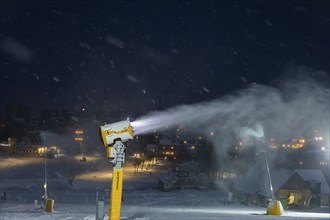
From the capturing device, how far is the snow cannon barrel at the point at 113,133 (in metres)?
8.67

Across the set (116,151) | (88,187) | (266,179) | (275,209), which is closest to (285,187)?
(266,179)

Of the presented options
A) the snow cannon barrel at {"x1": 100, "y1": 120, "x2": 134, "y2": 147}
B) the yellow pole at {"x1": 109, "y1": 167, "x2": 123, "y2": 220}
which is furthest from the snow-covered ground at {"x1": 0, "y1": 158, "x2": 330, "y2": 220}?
the snow cannon barrel at {"x1": 100, "y1": 120, "x2": 134, "y2": 147}

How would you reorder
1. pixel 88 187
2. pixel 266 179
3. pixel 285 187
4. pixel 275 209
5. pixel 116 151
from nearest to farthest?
pixel 116 151 → pixel 275 209 → pixel 266 179 → pixel 285 187 → pixel 88 187

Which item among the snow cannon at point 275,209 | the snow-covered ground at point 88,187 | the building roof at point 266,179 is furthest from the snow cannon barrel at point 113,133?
the building roof at point 266,179

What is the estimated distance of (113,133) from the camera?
8.69 m

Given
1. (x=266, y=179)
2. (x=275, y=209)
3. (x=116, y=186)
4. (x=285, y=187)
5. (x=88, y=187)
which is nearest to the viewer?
(x=116, y=186)

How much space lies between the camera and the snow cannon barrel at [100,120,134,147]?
867cm

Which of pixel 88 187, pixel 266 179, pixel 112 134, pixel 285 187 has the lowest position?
pixel 285 187

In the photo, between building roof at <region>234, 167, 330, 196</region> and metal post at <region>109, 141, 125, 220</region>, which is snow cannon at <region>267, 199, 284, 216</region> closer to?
metal post at <region>109, 141, 125, 220</region>

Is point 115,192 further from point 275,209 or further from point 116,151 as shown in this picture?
point 275,209

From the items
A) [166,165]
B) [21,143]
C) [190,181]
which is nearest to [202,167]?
[190,181]

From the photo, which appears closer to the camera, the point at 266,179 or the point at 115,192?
the point at 115,192

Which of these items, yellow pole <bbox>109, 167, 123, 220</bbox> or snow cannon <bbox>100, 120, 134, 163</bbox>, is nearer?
yellow pole <bbox>109, 167, 123, 220</bbox>

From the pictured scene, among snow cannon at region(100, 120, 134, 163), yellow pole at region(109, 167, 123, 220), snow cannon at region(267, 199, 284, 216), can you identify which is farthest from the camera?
snow cannon at region(267, 199, 284, 216)
